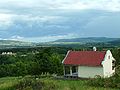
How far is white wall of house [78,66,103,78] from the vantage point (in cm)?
4166

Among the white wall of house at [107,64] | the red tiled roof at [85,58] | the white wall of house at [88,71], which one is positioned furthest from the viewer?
the red tiled roof at [85,58]

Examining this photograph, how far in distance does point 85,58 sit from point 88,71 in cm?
222

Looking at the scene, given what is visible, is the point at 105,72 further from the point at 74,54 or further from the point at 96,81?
the point at 96,81

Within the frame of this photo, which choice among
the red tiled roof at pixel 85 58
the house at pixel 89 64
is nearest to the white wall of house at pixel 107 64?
the house at pixel 89 64

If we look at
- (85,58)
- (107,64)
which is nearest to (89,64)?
(85,58)

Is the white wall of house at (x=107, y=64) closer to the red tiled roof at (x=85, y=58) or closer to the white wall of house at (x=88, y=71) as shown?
the red tiled roof at (x=85, y=58)

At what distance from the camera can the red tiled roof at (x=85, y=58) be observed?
42.2 metres

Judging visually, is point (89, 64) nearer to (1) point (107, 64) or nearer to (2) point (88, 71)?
(2) point (88, 71)

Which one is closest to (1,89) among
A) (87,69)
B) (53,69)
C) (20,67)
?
(87,69)

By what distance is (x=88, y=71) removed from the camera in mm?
42438

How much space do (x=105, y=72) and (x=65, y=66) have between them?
645cm

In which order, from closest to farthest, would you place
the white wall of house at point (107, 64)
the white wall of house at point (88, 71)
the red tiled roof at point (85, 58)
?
the white wall of house at point (88, 71), the white wall of house at point (107, 64), the red tiled roof at point (85, 58)

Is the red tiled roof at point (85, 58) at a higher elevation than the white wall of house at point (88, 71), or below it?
higher

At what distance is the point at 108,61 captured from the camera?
4294 cm
